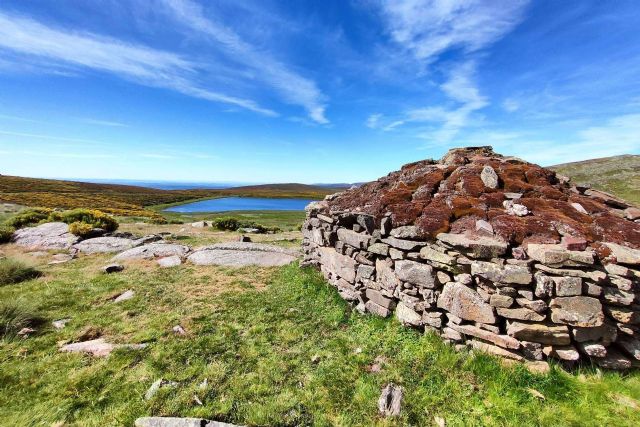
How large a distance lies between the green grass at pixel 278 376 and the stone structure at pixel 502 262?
0.54 meters

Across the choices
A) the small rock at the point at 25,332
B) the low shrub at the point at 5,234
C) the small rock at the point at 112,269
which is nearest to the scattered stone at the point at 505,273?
the small rock at the point at 25,332

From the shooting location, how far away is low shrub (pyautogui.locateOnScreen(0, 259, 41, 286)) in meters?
12.6

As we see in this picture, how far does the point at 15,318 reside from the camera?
8.39m

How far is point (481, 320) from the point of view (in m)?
6.27

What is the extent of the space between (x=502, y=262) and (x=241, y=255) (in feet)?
42.7

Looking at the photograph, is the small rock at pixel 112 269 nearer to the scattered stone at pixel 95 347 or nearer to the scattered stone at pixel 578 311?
the scattered stone at pixel 95 347

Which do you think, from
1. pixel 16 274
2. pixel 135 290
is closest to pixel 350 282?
pixel 135 290

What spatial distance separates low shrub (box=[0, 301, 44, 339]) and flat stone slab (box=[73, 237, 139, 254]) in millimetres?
10252

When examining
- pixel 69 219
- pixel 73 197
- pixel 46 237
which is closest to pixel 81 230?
pixel 46 237

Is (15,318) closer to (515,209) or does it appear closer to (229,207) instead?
(515,209)

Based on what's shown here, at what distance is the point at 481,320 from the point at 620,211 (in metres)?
5.56

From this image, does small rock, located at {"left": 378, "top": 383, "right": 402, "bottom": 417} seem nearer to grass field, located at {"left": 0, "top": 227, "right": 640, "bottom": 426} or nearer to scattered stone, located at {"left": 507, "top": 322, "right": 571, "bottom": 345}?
grass field, located at {"left": 0, "top": 227, "right": 640, "bottom": 426}

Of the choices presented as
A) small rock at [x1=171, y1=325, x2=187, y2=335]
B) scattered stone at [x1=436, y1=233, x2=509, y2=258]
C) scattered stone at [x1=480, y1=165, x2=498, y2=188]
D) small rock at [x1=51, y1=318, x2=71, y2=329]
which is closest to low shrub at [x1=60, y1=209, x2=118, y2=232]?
small rock at [x1=51, y1=318, x2=71, y2=329]

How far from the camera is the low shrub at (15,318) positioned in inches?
318
